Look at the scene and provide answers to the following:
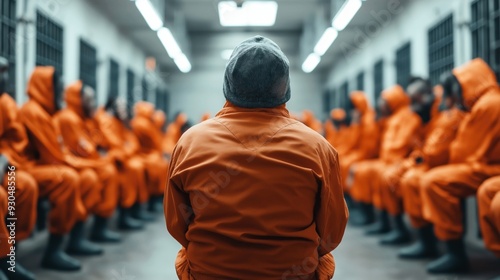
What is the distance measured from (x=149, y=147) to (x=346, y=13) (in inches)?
131

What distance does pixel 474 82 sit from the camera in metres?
3.96

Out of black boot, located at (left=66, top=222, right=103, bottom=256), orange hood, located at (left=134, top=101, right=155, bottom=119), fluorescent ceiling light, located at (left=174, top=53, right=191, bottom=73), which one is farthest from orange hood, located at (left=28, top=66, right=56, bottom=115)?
fluorescent ceiling light, located at (left=174, top=53, right=191, bottom=73)

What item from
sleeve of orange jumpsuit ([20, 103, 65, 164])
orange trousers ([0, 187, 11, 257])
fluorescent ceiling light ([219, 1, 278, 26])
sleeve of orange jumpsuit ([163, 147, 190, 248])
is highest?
fluorescent ceiling light ([219, 1, 278, 26])

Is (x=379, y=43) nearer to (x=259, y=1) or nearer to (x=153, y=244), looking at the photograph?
(x=259, y=1)

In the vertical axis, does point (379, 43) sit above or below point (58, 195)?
above

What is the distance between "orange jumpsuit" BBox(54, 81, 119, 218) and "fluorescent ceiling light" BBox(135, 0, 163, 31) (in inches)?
55.3

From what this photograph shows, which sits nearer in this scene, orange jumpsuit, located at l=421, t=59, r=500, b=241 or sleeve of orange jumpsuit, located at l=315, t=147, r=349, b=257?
sleeve of orange jumpsuit, located at l=315, t=147, r=349, b=257

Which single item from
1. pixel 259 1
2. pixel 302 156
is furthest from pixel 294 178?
pixel 259 1

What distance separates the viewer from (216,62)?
1471 cm

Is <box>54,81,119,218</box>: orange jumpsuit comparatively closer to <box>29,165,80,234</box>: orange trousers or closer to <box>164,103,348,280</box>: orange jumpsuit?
<box>29,165,80,234</box>: orange trousers

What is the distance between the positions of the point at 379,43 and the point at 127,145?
5.41 meters

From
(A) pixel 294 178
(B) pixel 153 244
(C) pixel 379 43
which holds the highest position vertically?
(C) pixel 379 43

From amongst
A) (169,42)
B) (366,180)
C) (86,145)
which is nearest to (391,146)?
(366,180)

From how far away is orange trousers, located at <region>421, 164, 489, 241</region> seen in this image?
3842mm
